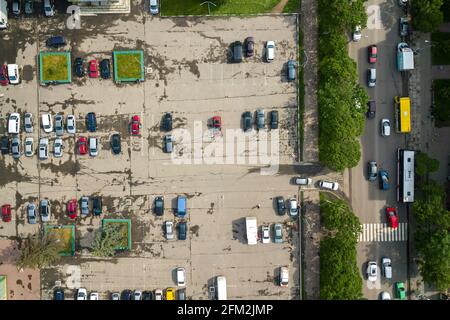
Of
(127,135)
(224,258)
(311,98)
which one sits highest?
(311,98)

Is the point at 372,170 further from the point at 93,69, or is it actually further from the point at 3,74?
the point at 3,74

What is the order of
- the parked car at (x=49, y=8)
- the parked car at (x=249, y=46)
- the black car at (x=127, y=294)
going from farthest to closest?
the black car at (x=127, y=294), the parked car at (x=249, y=46), the parked car at (x=49, y=8)

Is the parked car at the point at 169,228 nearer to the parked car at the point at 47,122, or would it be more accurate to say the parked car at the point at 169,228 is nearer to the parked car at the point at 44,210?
the parked car at the point at 44,210

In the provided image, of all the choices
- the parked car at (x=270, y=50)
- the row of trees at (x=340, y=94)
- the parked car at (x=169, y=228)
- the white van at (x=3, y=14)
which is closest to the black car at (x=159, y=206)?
the parked car at (x=169, y=228)

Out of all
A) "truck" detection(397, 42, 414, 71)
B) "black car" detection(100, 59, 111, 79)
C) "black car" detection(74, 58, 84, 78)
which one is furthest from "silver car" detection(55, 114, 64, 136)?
"truck" detection(397, 42, 414, 71)

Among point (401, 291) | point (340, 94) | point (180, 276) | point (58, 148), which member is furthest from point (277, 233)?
Answer: point (58, 148)
